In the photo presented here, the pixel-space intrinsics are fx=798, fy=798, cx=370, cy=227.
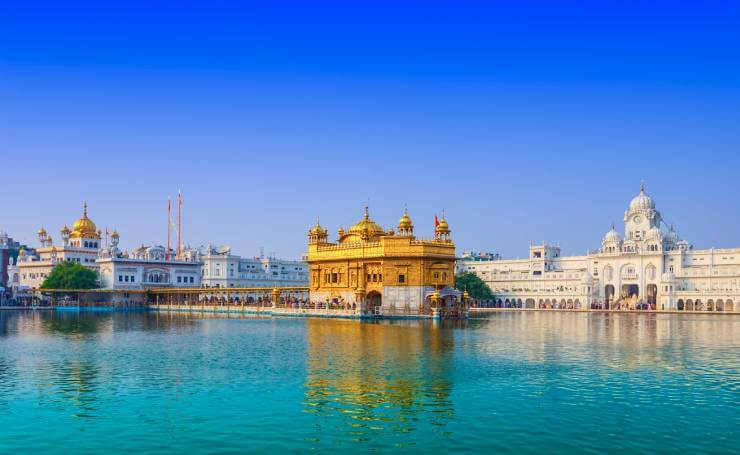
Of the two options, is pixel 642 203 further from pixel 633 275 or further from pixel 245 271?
pixel 245 271

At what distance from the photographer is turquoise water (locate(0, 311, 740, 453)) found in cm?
1820

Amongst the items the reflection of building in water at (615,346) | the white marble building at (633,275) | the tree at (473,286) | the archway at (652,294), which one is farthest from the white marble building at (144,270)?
the reflection of building in water at (615,346)

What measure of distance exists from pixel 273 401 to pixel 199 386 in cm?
362

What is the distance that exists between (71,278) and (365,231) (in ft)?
153

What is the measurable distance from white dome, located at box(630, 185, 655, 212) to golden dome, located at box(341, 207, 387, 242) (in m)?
61.6

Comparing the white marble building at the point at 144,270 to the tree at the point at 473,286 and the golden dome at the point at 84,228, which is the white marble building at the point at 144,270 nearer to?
the golden dome at the point at 84,228

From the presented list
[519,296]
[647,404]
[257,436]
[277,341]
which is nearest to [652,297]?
[519,296]

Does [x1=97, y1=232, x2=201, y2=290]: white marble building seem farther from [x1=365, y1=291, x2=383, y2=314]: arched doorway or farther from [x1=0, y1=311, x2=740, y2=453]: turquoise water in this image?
[x1=0, y1=311, x2=740, y2=453]: turquoise water

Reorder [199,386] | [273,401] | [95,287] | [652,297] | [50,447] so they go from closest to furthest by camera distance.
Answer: [50,447]
[273,401]
[199,386]
[95,287]
[652,297]

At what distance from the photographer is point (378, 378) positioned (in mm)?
26781

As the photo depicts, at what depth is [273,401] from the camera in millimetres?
22781

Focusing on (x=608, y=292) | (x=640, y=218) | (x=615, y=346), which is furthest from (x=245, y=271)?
(x=615, y=346)

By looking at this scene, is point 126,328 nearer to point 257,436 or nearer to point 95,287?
point 257,436

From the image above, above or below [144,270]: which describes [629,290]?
below
